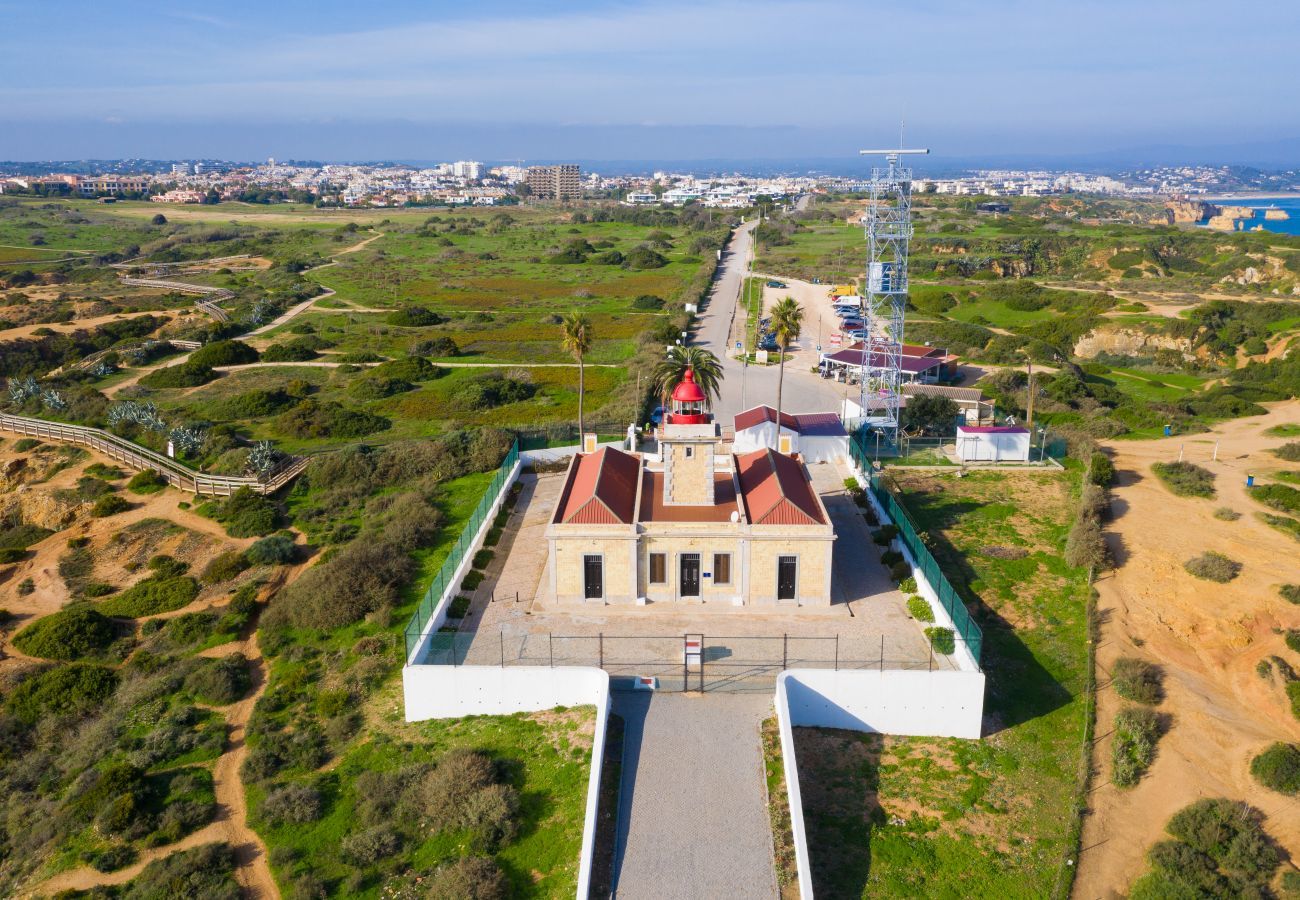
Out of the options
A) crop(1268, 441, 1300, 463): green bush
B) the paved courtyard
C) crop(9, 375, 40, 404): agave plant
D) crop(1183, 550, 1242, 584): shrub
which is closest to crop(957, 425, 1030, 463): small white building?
crop(1183, 550, 1242, 584): shrub

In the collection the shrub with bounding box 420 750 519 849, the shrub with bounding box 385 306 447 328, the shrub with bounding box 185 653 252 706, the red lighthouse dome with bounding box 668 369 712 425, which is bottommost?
the shrub with bounding box 185 653 252 706

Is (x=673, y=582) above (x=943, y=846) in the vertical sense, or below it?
above

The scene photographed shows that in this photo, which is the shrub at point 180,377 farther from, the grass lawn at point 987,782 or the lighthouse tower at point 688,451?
the grass lawn at point 987,782

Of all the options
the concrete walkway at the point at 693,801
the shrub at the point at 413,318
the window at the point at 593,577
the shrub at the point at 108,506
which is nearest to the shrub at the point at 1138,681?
the concrete walkway at the point at 693,801

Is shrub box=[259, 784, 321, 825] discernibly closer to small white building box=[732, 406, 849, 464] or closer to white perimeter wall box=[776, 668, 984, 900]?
white perimeter wall box=[776, 668, 984, 900]

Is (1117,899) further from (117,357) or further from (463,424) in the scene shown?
(117,357)

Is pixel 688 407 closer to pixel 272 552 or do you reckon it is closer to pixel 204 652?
pixel 204 652

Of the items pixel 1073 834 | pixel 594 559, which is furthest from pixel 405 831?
pixel 1073 834
